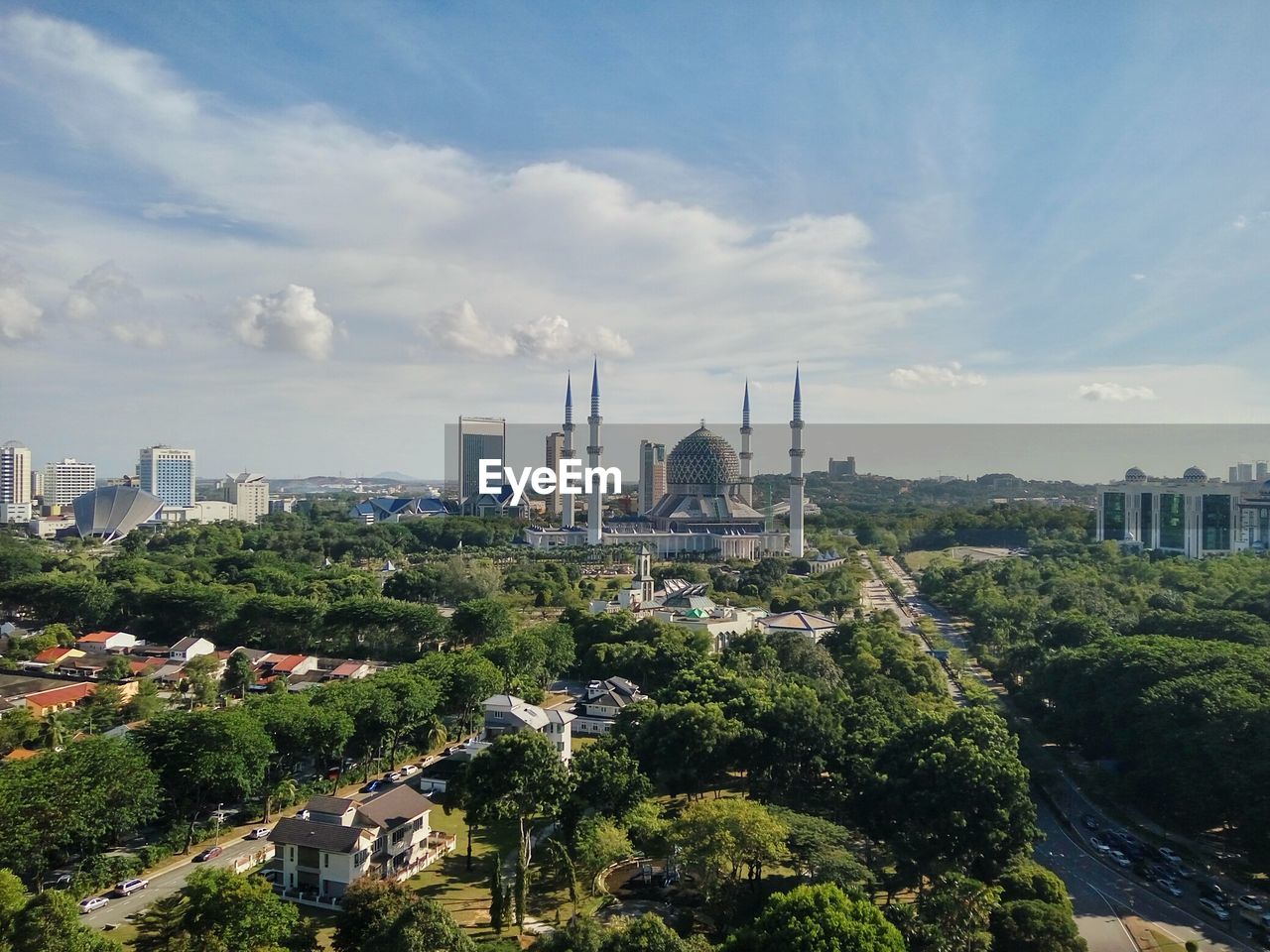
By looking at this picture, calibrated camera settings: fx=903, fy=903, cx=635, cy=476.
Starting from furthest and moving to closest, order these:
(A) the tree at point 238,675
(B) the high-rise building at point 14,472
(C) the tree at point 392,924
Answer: (B) the high-rise building at point 14,472, (A) the tree at point 238,675, (C) the tree at point 392,924

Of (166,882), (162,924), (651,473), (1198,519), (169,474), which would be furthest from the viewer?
(169,474)

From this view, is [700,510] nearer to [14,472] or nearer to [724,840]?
[724,840]

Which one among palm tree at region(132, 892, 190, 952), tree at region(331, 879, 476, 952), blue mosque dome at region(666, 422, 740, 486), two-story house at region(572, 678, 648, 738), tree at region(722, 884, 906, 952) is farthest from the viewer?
blue mosque dome at region(666, 422, 740, 486)

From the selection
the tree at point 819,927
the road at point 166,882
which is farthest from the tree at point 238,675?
the tree at point 819,927

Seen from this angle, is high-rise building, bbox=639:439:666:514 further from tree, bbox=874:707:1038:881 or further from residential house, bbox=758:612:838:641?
tree, bbox=874:707:1038:881

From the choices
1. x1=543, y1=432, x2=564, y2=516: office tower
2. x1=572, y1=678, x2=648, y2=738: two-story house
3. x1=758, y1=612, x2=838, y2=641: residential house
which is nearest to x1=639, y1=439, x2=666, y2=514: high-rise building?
x1=543, y1=432, x2=564, y2=516: office tower

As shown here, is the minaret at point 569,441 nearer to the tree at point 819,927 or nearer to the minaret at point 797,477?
the minaret at point 797,477

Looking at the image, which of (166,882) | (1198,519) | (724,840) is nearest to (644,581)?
(724,840)
